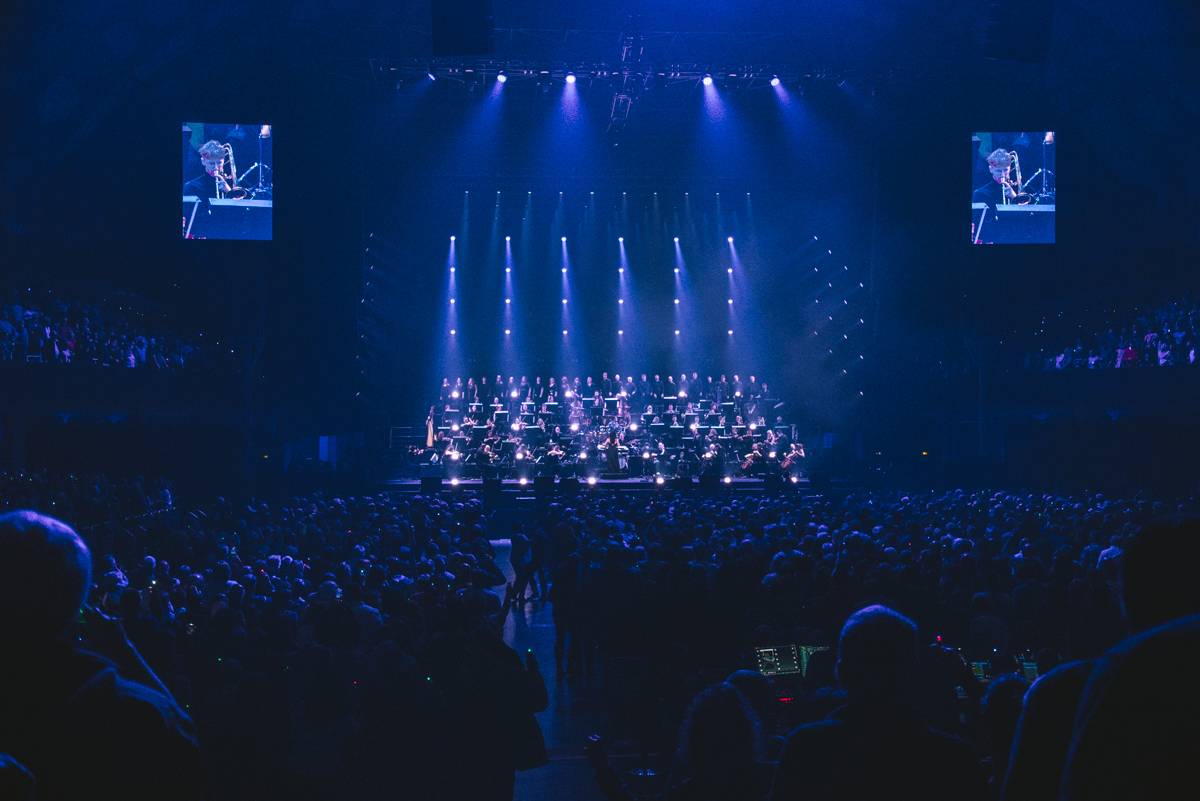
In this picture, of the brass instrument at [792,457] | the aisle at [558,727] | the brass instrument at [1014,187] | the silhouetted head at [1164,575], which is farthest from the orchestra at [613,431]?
the silhouetted head at [1164,575]

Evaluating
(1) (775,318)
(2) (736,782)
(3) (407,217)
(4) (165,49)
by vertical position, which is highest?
(4) (165,49)

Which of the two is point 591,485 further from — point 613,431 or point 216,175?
point 216,175

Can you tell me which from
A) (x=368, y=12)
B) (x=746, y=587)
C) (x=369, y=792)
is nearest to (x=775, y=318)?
(x=368, y=12)

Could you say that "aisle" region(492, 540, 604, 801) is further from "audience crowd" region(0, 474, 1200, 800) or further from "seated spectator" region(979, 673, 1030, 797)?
"seated spectator" region(979, 673, 1030, 797)

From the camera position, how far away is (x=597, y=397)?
29.8 meters

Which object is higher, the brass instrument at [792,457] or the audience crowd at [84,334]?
the audience crowd at [84,334]

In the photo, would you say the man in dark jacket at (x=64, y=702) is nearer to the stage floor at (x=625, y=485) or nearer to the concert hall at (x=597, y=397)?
the concert hall at (x=597, y=397)

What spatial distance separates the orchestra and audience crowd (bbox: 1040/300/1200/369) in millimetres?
6881

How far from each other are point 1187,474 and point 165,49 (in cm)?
2219

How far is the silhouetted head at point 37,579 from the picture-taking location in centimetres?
220

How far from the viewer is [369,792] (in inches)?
217

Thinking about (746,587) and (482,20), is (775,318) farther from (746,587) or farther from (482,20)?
(746,587)

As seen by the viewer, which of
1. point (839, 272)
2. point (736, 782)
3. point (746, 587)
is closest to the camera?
point (736, 782)

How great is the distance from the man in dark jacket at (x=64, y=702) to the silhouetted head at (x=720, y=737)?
1.81 m
